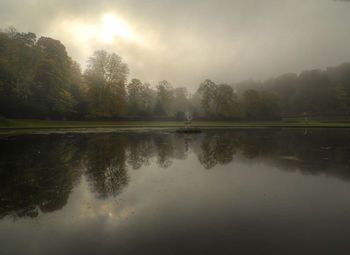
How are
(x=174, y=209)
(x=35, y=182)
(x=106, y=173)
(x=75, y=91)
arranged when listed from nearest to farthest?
(x=174, y=209) → (x=35, y=182) → (x=106, y=173) → (x=75, y=91)

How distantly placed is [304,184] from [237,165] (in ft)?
9.78

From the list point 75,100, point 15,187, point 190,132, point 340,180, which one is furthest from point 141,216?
point 75,100

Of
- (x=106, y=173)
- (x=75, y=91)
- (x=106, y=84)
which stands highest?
(x=106, y=84)

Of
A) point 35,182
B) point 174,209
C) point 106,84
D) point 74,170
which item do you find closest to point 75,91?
point 106,84

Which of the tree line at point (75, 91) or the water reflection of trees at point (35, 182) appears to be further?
the tree line at point (75, 91)

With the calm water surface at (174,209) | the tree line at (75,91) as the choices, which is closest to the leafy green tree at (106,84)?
the tree line at (75,91)

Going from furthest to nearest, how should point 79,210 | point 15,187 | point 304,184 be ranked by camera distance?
A: point 304,184
point 15,187
point 79,210

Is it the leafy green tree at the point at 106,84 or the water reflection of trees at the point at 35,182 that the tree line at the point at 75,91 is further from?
the water reflection of trees at the point at 35,182

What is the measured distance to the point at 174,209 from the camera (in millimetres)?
4660

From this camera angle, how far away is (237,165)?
9.06 m

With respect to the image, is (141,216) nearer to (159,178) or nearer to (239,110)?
(159,178)

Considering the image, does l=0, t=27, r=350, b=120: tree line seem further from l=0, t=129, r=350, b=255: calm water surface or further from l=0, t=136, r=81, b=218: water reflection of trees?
l=0, t=129, r=350, b=255: calm water surface

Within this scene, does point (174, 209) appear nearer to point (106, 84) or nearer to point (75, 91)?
point (106, 84)

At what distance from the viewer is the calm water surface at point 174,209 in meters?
3.35
